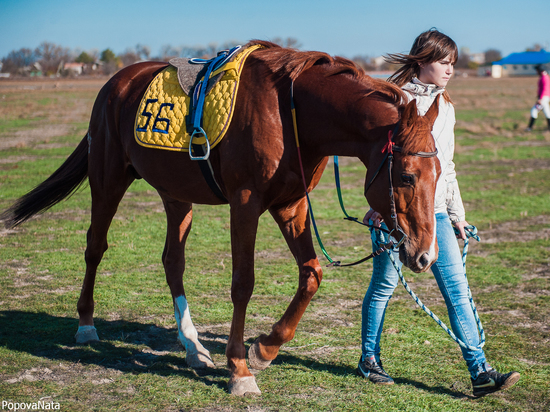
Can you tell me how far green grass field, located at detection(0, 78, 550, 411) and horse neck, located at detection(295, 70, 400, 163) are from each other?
5.16ft

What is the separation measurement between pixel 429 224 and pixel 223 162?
1.35 metres

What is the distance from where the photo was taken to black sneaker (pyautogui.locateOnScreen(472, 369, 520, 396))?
332 cm

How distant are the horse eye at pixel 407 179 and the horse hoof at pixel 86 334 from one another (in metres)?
2.75

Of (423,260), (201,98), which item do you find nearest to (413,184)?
(423,260)

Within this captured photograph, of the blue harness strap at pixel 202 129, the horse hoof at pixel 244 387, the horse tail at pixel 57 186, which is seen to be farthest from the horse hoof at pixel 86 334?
the blue harness strap at pixel 202 129

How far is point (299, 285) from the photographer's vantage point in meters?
3.72

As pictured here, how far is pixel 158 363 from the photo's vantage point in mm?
3902

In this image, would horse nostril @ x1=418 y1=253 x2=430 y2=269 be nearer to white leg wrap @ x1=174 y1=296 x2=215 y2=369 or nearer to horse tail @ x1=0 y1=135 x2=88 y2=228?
white leg wrap @ x1=174 y1=296 x2=215 y2=369

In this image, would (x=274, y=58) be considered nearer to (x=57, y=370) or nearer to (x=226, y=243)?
(x=57, y=370)

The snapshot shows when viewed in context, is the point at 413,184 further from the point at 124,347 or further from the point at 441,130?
the point at 124,347

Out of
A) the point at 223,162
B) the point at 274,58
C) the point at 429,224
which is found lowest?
the point at 429,224

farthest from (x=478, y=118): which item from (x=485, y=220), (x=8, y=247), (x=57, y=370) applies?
(x=57, y=370)

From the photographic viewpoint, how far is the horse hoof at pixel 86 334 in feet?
13.9

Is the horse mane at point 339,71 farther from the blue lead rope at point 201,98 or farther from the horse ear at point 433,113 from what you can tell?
the blue lead rope at point 201,98
